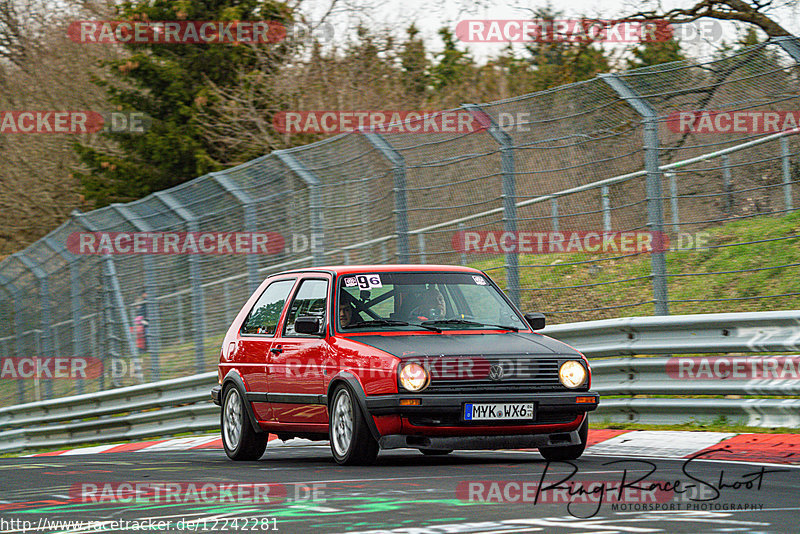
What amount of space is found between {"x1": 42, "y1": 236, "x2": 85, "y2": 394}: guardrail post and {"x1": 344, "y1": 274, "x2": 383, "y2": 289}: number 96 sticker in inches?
434

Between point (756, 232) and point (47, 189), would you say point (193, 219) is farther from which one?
point (47, 189)

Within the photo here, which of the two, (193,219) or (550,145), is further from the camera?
(193,219)

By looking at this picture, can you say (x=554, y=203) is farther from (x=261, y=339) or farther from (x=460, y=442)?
(x=460, y=442)

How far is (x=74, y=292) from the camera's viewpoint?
68.5 feet

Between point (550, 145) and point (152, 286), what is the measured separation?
7.87m

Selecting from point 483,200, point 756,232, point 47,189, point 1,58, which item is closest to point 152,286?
point 483,200

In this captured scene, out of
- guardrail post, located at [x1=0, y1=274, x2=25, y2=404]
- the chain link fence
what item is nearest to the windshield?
the chain link fence

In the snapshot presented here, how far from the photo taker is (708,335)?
10.8 meters

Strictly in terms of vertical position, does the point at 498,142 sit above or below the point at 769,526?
above

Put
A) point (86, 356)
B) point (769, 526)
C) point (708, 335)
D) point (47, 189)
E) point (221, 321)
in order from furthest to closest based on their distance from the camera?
point (47, 189), point (86, 356), point (221, 321), point (708, 335), point (769, 526)

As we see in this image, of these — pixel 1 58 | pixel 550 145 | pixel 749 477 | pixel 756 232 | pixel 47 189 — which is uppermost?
pixel 1 58

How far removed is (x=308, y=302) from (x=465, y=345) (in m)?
1.89

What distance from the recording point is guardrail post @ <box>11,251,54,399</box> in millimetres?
22000

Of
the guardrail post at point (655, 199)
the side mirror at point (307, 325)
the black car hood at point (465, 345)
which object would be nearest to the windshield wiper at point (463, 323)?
the black car hood at point (465, 345)
